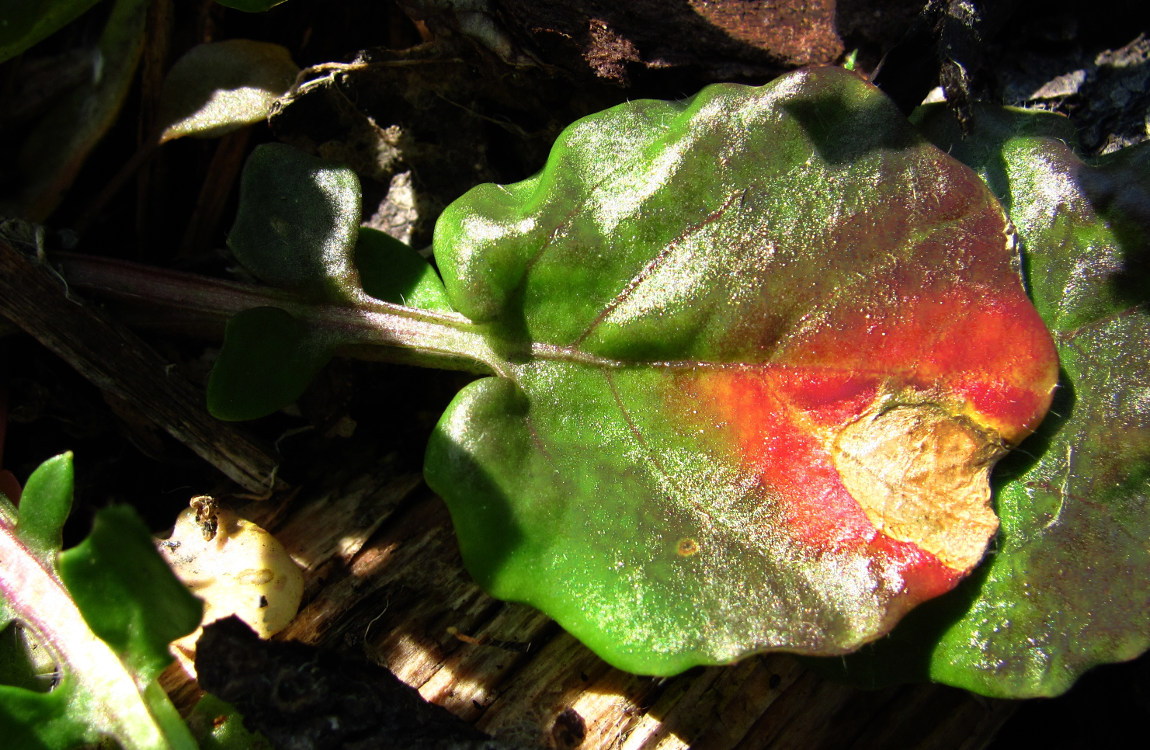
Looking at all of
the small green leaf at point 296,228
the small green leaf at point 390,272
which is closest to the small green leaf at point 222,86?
the small green leaf at point 296,228

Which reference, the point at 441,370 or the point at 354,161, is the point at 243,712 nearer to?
the point at 441,370

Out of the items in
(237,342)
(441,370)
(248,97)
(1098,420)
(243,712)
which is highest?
(1098,420)

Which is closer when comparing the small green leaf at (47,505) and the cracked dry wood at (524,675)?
the small green leaf at (47,505)

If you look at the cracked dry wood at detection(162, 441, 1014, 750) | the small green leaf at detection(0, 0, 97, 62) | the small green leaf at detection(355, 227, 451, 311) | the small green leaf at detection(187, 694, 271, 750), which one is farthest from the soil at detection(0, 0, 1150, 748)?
the small green leaf at detection(0, 0, 97, 62)

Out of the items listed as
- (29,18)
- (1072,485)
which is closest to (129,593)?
(29,18)

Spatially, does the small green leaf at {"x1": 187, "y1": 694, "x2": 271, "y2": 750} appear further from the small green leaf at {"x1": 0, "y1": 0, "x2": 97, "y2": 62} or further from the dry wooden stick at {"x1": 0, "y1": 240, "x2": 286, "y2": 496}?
the small green leaf at {"x1": 0, "y1": 0, "x2": 97, "y2": 62}

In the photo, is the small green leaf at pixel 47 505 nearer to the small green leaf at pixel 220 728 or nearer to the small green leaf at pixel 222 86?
the small green leaf at pixel 220 728

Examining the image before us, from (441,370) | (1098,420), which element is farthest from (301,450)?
(1098,420)
